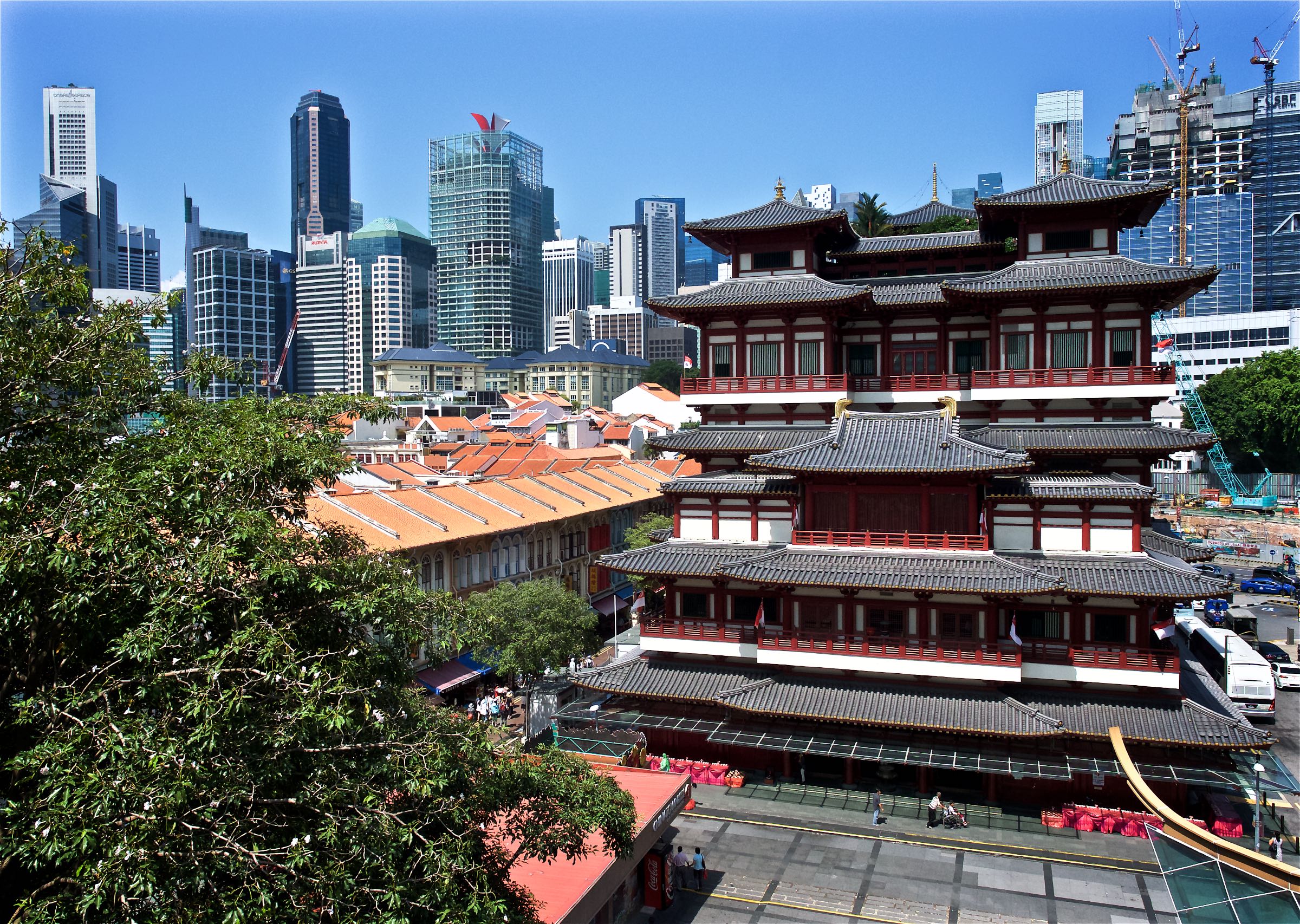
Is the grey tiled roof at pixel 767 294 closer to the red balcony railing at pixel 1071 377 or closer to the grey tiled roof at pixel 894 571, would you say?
the red balcony railing at pixel 1071 377

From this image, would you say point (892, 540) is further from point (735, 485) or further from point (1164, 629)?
point (1164, 629)

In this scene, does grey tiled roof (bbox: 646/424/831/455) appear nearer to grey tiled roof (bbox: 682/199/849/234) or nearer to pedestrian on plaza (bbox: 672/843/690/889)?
grey tiled roof (bbox: 682/199/849/234)

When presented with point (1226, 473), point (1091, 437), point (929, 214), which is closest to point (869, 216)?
point (929, 214)

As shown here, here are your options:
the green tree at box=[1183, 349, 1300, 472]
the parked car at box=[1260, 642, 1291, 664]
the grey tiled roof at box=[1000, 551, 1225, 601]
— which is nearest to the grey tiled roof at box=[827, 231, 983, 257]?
the grey tiled roof at box=[1000, 551, 1225, 601]

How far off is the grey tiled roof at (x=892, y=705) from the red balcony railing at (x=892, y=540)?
4717 mm

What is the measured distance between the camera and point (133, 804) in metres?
10.6

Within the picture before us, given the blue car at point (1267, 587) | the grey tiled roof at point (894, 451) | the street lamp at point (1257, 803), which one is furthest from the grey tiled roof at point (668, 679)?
the blue car at point (1267, 587)

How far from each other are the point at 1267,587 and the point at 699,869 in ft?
206

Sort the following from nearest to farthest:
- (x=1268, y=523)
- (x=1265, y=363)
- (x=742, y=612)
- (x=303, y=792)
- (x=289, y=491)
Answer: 1. (x=303, y=792)
2. (x=289, y=491)
3. (x=742, y=612)
4. (x=1268, y=523)
5. (x=1265, y=363)

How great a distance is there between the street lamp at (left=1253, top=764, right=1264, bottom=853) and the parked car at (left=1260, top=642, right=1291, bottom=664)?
2473 centimetres

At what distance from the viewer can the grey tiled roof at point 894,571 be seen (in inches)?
1126

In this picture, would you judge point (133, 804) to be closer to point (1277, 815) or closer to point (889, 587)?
point (889, 587)

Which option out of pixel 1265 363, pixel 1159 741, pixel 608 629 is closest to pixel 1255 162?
pixel 1265 363

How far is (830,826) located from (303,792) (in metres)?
21.7
